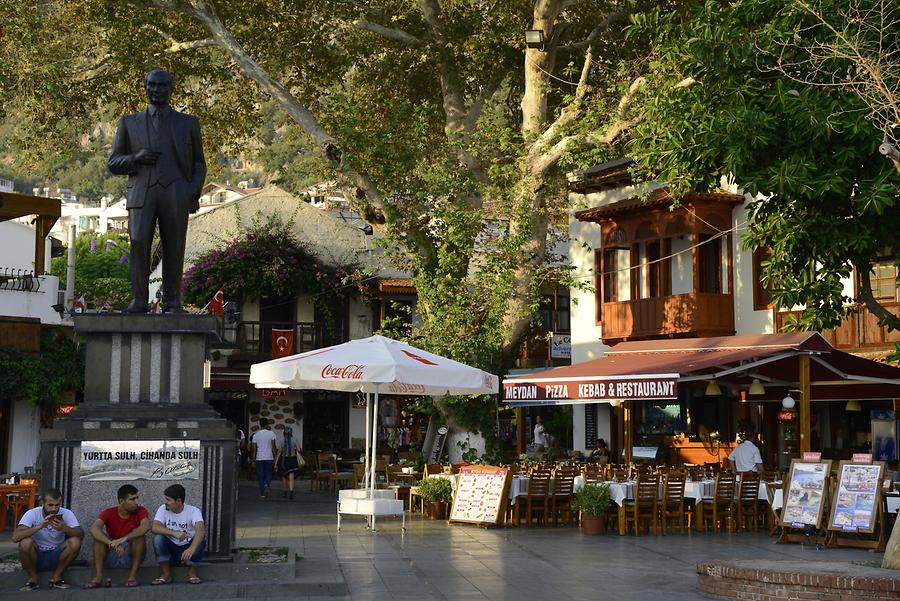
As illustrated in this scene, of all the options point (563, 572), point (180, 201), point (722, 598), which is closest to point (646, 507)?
point (563, 572)

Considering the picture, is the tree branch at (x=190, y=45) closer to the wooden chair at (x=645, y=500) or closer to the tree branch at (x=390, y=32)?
the tree branch at (x=390, y=32)

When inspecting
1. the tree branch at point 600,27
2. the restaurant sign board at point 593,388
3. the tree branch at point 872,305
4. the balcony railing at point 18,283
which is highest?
the tree branch at point 600,27

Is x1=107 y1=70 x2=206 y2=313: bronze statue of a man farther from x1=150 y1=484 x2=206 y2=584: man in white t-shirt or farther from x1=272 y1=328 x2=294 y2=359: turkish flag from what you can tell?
x1=272 y1=328 x2=294 y2=359: turkish flag

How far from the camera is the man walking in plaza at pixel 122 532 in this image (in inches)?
A: 443

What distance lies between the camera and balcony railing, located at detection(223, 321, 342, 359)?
126 ft

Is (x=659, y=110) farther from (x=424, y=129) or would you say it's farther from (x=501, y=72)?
(x=501, y=72)

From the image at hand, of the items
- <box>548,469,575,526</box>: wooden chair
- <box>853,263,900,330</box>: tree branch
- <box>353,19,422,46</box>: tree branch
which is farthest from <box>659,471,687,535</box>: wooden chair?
<box>353,19,422,46</box>: tree branch

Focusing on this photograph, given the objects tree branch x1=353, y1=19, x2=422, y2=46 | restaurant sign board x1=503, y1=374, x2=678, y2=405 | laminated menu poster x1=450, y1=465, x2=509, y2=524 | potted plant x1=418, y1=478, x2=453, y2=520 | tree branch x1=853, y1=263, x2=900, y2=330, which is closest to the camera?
tree branch x1=853, y1=263, x2=900, y2=330

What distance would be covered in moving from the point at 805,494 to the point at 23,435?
19.0 meters

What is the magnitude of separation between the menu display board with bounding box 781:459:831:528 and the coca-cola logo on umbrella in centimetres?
595

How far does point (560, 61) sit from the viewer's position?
3120 cm

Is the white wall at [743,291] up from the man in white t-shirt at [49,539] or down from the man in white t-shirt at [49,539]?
up

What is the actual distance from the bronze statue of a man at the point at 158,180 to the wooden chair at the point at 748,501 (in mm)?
9649

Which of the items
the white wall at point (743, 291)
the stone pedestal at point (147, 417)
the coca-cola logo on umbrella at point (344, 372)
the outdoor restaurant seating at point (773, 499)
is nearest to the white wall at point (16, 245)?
the white wall at point (743, 291)
